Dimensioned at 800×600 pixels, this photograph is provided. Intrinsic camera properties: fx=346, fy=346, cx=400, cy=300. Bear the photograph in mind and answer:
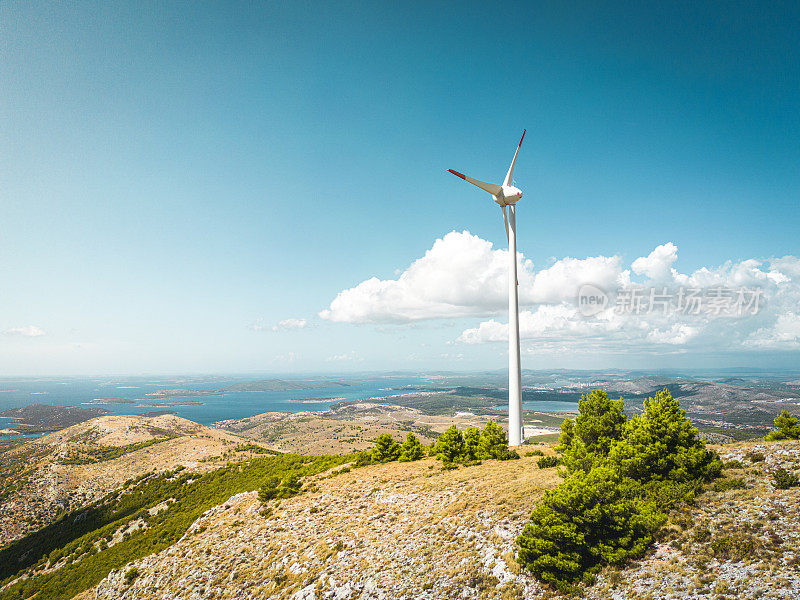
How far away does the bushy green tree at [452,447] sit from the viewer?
143 ft

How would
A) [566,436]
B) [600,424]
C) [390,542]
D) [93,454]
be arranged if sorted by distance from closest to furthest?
[390,542] < [600,424] < [566,436] < [93,454]

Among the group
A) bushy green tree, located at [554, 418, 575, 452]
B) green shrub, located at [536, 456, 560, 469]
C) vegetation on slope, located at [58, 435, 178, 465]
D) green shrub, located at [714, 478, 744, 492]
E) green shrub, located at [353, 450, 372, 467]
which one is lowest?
vegetation on slope, located at [58, 435, 178, 465]

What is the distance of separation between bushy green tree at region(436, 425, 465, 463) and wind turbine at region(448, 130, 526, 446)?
635cm

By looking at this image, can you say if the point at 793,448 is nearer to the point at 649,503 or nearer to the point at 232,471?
the point at 649,503

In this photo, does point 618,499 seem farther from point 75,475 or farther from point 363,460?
point 75,475

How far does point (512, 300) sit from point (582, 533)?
26.7 m

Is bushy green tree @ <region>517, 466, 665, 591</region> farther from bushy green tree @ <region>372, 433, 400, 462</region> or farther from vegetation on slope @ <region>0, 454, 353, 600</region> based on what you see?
vegetation on slope @ <region>0, 454, 353, 600</region>

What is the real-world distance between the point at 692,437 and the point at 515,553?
16524 millimetres

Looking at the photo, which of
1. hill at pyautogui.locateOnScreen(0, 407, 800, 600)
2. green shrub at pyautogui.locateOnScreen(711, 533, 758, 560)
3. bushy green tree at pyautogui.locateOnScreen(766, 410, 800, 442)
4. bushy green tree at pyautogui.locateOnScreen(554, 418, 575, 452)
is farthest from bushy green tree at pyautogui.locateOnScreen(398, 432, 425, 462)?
bushy green tree at pyautogui.locateOnScreen(766, 410, 800, 442)

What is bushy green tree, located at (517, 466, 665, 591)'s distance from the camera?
1817cm

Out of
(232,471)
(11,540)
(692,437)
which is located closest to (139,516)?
(232,471)

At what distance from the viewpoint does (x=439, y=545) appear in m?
24.2

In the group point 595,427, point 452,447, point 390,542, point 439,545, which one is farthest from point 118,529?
point 595,427

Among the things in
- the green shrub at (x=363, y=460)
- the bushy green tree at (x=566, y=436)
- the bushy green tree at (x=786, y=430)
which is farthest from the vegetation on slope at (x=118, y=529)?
the bushy green tree at (x=786, y=430)
